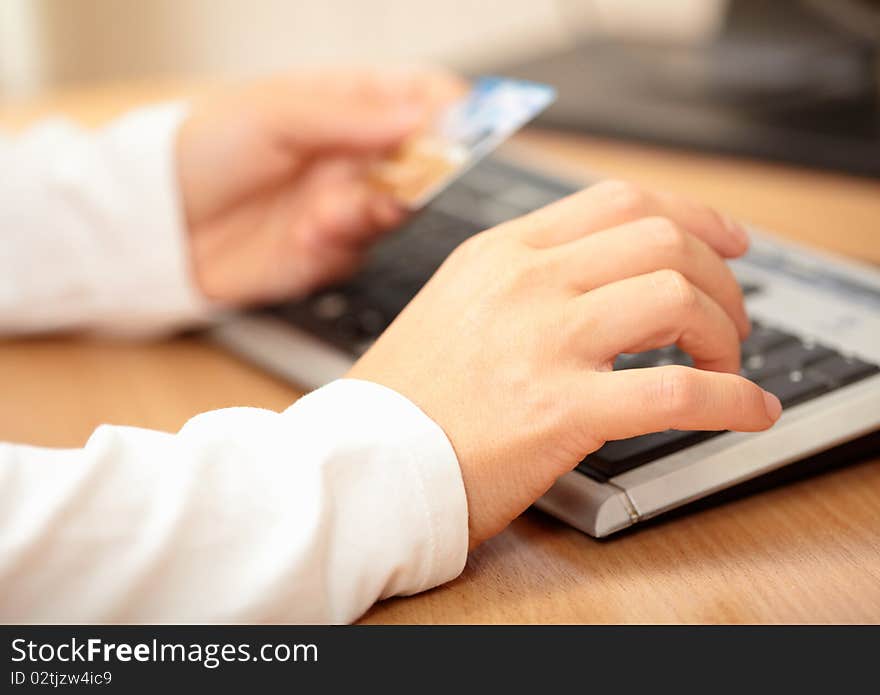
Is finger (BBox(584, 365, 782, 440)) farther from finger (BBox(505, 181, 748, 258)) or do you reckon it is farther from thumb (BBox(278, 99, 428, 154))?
thumb (BBox(278, 99, 428, 154))

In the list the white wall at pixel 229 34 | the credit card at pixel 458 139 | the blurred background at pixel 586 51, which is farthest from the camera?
the white wall at pixel 229 34

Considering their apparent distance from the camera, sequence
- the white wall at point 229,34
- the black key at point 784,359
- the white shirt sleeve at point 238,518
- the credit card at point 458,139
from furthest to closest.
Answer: the white wall at point 229,34 → the credit card at point 458,139 → the black key at point 784,359 → the white shirt sleeve at point 238,518

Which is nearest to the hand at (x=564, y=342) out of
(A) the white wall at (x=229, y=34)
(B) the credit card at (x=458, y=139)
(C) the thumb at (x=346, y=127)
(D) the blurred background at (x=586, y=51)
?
(B) the credit card at (x=458, y=139)

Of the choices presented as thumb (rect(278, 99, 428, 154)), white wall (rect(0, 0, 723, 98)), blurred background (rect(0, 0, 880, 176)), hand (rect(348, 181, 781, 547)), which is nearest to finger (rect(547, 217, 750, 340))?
hand (rect(348, 181, 781, 547))

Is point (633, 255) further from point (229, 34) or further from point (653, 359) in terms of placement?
point (229, 34)

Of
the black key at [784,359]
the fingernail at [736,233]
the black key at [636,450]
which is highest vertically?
the fingernail at [736,233]

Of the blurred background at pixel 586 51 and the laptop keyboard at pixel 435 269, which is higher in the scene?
the laptop keyboard at pixel 435 269

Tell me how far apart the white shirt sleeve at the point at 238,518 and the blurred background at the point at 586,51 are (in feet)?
1.71

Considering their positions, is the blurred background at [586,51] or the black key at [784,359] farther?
the blurred background at [586,51]

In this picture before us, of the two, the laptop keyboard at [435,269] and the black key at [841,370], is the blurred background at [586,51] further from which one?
the black key at [841,370]

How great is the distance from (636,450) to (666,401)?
34 mm

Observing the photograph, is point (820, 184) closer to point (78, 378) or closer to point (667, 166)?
point (667, 166)

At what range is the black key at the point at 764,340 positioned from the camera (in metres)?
0.51
